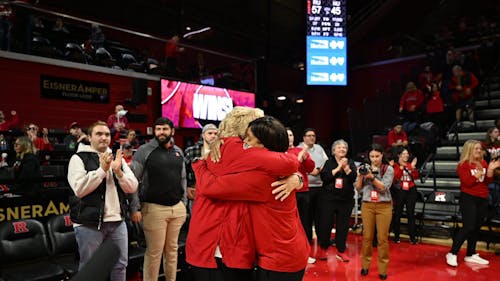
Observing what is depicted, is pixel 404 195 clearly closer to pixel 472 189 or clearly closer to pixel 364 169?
pixel 472 189

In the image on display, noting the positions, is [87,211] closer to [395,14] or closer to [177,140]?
[177,140]

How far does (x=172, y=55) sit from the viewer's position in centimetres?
1102

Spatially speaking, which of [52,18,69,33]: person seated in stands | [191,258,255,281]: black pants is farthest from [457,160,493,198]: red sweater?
[52,18,69,33]: person seated in stands

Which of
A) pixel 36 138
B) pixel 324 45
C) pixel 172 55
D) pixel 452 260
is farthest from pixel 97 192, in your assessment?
pixel 172 55

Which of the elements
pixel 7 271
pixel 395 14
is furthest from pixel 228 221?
pixel 395 14

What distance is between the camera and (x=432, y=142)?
945 cm

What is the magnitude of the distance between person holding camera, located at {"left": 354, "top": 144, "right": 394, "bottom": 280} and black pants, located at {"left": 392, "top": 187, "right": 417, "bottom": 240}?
219 centimetres

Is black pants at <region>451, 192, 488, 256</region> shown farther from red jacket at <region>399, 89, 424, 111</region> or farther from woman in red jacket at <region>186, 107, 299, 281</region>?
red jacket at <region>399, 89, 424, 111</region>

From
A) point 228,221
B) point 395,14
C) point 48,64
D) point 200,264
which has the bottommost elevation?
point 200,264

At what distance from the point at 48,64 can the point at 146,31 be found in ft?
15.2

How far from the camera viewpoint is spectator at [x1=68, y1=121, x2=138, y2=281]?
297 centimetres

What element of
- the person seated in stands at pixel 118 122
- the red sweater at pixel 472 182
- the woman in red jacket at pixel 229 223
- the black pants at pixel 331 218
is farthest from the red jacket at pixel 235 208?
the person seated in stands at pixel 118 122

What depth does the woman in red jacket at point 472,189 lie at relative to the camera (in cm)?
520

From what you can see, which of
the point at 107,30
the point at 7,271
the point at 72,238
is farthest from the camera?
the point at 107,30
